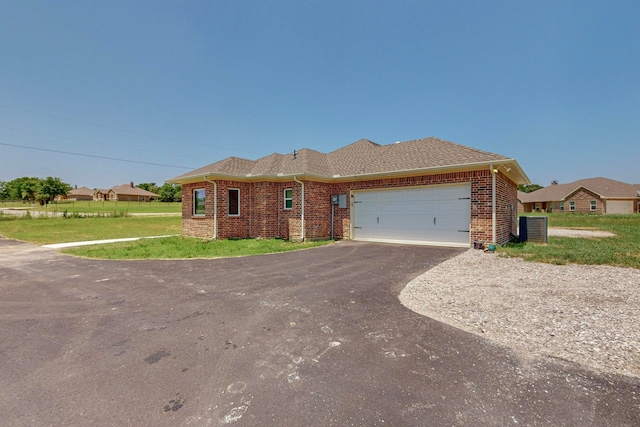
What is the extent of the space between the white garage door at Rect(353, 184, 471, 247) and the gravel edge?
336cm

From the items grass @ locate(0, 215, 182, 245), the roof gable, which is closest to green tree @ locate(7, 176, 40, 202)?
the roof gable

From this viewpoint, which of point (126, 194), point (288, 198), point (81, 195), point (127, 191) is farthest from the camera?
point (81, 195)

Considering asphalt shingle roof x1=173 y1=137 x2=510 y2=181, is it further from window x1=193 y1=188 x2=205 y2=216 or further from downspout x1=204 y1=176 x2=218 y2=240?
window x1=193 y1=188 x2=205 y2=216

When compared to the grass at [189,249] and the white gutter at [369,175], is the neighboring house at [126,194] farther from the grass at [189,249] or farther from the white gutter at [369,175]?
the grass at [189,249]

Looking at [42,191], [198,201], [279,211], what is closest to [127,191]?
[42,191]

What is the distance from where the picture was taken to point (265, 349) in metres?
3.21

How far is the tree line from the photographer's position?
55.5 meters

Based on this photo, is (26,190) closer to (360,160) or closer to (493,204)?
(360,160)

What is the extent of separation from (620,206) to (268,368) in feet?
188

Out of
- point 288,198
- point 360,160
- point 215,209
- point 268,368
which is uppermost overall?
point 360,160

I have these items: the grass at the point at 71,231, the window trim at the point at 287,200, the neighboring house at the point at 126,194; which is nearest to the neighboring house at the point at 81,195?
the neighboring house at the point at 126,194

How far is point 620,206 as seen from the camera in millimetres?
39281

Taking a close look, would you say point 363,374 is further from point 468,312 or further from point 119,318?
point 119,318

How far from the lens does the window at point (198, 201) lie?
13.6m
